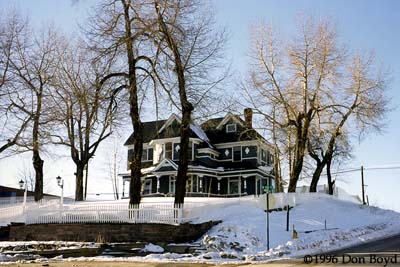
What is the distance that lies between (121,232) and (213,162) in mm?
23825

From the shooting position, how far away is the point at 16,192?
57.3m

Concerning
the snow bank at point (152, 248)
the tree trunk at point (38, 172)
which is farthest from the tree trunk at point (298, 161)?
the tree trunk at point (38, 172)

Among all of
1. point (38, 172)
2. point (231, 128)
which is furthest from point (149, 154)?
point (38, 172)

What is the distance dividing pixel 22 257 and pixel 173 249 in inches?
229

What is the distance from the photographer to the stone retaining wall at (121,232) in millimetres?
20250

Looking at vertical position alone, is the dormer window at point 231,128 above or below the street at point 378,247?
above

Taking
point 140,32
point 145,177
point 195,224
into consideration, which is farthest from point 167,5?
point 145,177

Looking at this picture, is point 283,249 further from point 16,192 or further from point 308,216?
point 16,192

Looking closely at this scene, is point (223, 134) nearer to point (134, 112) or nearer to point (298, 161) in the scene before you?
point (298, 161)

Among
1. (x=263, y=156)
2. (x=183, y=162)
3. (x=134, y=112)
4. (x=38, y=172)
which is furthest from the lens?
(x=263, y=156)

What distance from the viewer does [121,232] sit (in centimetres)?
2089

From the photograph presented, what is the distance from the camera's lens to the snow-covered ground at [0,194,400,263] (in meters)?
17.3

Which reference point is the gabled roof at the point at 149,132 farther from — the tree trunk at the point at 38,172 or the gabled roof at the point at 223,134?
the tree trunk at the point at 38,172

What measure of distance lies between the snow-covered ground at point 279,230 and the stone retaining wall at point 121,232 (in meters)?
0.91
